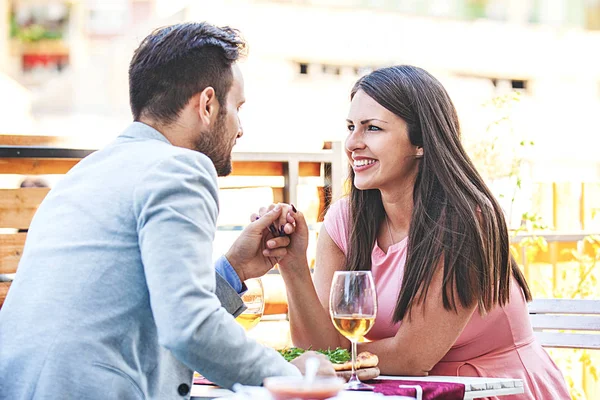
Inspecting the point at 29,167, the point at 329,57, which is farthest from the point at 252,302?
the point at 329,57

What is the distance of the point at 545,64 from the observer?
51.8 feet

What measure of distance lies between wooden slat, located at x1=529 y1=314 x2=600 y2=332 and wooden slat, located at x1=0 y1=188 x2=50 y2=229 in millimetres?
1822

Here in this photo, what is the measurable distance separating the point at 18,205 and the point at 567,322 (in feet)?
6.57

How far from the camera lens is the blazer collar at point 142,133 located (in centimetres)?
175

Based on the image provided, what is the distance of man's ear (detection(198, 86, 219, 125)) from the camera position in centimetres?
183

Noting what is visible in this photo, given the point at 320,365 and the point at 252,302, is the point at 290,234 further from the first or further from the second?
the point at 320,365

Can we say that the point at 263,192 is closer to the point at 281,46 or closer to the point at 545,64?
the point at 281,46

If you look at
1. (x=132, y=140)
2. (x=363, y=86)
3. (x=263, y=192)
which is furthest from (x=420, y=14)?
(x=132, y=140)

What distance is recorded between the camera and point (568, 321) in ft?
9.95

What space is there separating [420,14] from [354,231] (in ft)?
41.9

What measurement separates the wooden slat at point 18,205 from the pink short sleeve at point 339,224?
1.26 metres

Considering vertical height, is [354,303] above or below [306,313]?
above

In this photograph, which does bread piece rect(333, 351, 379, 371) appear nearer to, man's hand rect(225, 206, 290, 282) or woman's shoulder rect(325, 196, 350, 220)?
man's hand rect(225, 206, 290, 282)

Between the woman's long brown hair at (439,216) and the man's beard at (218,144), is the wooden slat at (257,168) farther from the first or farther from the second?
the man's beard at (218,144)
